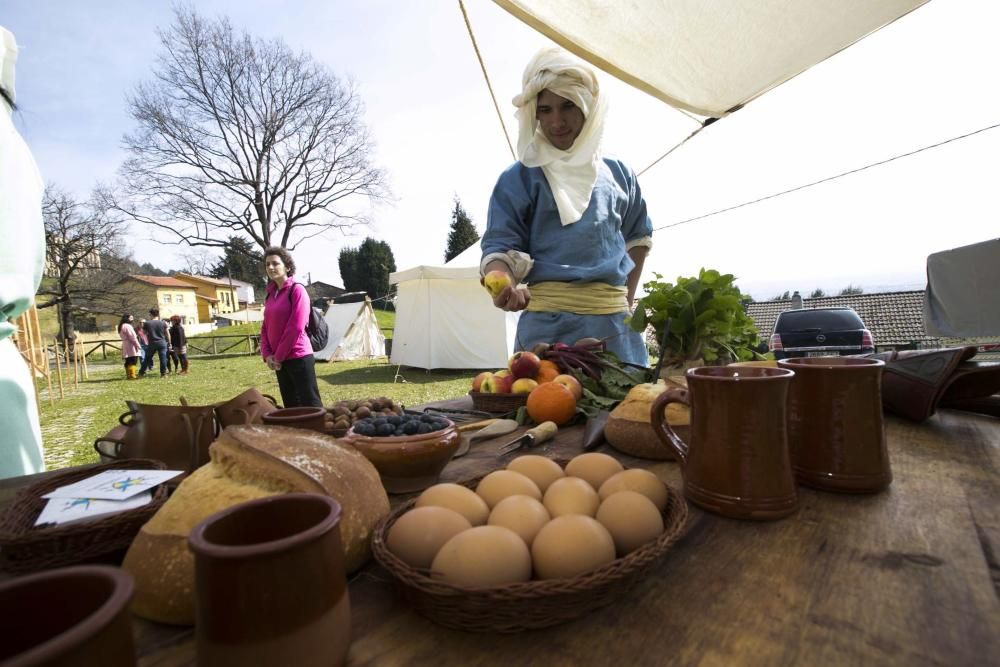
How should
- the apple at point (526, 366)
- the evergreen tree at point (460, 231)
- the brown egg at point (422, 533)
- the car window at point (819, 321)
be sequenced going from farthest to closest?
the evergreen tree at point (460, 231)
the car window at point (819, 321)
the apple at point (526, 366)
the brown egg at point (422, 533)

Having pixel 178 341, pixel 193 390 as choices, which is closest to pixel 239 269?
pixel 178 341

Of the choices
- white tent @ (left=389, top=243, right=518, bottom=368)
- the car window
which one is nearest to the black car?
the car window

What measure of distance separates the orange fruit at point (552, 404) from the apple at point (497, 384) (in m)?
0.25

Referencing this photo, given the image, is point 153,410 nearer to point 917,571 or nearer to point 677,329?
point 917,571

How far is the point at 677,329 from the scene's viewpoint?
1521 millimetres

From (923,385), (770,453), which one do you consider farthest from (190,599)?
(923,385)

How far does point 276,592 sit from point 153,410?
0.84m

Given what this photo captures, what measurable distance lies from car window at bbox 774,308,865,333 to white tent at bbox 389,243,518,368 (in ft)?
15.9

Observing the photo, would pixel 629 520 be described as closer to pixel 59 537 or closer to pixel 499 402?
pixel 59 537

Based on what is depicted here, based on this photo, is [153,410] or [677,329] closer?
[153,410]

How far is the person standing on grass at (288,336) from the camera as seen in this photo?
13.6 feet

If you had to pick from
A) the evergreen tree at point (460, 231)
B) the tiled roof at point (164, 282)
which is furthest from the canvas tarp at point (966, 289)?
the tiled roof at point (164, 282)

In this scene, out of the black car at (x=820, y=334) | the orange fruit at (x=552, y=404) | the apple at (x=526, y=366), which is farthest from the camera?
the black car at (x=820, y=334)

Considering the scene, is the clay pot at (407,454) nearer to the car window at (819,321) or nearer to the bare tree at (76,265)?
the car window at (819,321)
